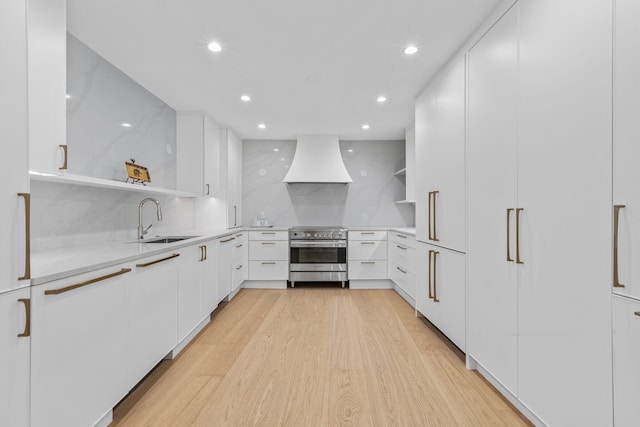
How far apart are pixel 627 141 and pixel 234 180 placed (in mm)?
4186

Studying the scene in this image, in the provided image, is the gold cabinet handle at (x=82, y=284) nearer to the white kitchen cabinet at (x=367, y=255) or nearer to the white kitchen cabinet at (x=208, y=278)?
the white kitchen cabinet at (x=208, y=278)

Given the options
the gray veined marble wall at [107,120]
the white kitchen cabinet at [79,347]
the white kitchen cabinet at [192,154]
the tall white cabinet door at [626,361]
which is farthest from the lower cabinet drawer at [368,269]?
the tall white cabinet door at [626,361]

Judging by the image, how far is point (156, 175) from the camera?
3125mm

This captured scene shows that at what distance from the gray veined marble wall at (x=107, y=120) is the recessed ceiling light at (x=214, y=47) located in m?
0.88

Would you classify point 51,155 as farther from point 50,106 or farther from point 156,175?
point 156,175

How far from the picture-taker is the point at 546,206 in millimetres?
1327

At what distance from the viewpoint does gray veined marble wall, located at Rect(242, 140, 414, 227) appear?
4879 millimetres

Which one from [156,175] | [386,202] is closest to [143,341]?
[156,175]

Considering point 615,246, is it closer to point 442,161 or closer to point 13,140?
point 442,161

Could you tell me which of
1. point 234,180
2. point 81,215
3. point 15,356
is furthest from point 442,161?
point 234,180

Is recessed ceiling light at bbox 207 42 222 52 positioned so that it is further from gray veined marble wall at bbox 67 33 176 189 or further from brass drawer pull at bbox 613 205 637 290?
brass drawer pull at bbox 613 205 637 290

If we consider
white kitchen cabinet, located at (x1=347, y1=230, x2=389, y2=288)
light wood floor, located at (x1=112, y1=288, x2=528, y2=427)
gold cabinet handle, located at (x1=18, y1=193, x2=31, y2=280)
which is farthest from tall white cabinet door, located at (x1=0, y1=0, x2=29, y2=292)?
white kitchen cabinet, located at (x1=347, y1=230, x2=389, y2=288)

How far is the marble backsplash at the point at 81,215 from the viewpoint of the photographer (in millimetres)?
1771

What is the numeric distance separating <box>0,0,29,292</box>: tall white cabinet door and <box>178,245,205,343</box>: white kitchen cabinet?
1236 millimetres
